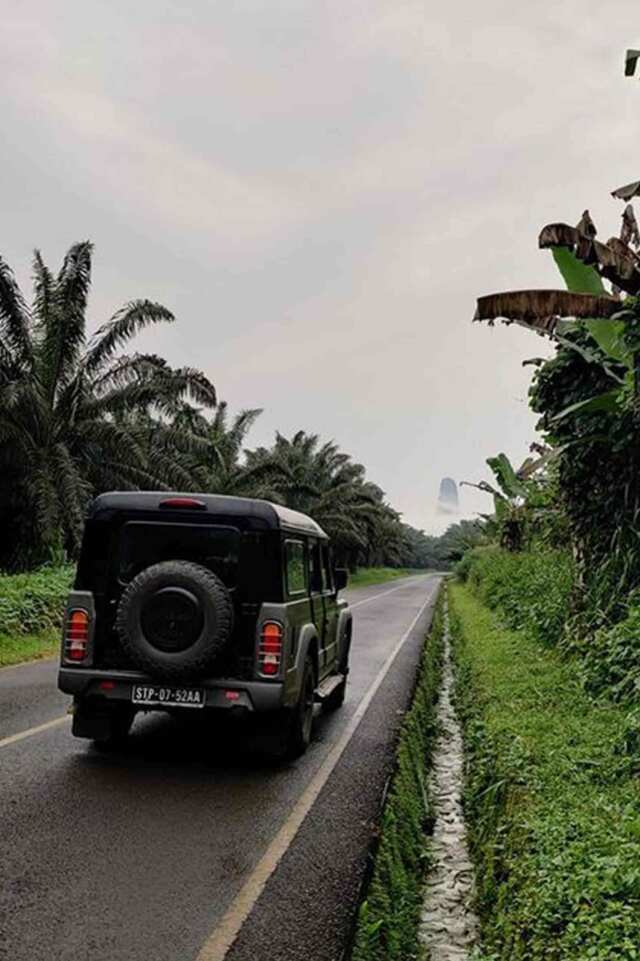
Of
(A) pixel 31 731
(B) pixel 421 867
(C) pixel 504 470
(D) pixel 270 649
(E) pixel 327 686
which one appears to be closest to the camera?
(B) pixel 421 867

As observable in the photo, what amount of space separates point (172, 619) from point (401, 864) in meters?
2.60

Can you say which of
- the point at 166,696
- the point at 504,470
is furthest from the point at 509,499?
the point at 166,696

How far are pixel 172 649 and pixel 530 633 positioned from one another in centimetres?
702

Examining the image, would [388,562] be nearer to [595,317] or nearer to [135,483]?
[135,483]

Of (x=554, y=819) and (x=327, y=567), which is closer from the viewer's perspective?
(x=554, y=819)

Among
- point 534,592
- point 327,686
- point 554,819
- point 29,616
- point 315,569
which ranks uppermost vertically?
point 315,569

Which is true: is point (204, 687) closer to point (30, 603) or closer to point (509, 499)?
point (30, 603)

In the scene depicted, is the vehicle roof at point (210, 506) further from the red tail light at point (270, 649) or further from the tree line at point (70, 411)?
the tree line at point (70, 411)

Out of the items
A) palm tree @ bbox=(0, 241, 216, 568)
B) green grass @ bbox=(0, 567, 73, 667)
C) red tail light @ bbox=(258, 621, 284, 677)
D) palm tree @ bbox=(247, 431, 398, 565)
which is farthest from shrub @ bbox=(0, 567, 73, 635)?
palm tree @ bbox=(247, 431, 398, 565)

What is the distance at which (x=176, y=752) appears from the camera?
770 centimetres

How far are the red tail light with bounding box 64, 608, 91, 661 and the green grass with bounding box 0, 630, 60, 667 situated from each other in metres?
6.58

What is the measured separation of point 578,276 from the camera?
9398mm

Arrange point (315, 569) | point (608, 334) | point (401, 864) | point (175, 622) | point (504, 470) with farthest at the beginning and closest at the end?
point (504, 470)
point (315, 569)
point (608, 334)
point (175, 622)
point (401, 864)

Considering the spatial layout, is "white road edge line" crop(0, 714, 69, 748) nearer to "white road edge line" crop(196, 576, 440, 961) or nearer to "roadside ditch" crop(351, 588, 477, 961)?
"white road edge line" crop(196, 576, 440, 961)
